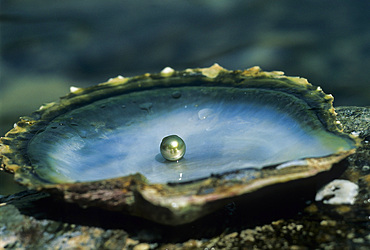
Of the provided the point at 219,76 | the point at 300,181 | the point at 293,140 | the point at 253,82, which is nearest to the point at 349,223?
the point at 300,181

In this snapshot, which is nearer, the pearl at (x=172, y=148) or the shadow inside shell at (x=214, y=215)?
the shadow inside shell at (x=214, y=215)

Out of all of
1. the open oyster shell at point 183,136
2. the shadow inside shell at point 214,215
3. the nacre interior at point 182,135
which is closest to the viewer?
the open oyster shell at point 183,136

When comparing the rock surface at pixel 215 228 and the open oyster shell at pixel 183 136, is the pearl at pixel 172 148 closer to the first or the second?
the open oyster shell at pixel 183 136

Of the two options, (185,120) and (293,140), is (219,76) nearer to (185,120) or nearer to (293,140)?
(185,120)

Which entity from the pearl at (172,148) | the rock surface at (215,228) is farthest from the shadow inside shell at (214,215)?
the pearl at (172,148)

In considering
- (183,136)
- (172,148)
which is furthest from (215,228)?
(183,136)

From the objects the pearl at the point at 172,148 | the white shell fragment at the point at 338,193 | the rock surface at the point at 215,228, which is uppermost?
the pearl at the point at 172,148

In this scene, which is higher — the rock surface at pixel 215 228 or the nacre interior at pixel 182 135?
the nacre interior at pixel 182 135

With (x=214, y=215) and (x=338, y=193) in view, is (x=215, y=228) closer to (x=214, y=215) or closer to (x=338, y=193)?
(x=214, y=215)
